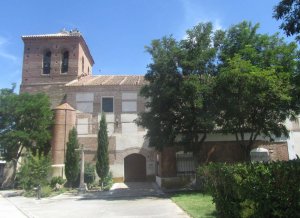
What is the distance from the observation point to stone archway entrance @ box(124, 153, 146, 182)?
30328mm

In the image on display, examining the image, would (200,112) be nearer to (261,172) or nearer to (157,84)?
(157,84)

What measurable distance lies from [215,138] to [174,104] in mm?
4641

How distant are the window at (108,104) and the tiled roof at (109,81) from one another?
1.39m

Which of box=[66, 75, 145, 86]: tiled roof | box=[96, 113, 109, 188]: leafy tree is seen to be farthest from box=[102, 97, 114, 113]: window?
box=[96, 113, 109, 188]: leafy tree

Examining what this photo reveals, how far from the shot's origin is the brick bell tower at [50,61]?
34531 millimetres

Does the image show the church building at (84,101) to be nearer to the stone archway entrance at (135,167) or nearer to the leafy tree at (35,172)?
the stone archway entrance at (135,167)

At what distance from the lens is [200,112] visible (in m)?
18.4

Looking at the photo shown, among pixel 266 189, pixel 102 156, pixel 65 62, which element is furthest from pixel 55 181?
pixel 266 189

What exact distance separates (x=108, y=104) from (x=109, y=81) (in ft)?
9.01

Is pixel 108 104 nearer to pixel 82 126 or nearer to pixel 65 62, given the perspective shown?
pixel 82 126

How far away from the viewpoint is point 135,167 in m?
30.5

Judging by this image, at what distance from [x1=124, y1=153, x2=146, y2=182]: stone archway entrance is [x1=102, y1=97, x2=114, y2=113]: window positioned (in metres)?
4.49

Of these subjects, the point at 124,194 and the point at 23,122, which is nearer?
the point at 124,194

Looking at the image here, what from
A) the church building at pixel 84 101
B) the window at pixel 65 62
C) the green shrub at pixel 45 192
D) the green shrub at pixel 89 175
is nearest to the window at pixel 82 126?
the church building at pixel 84 101
